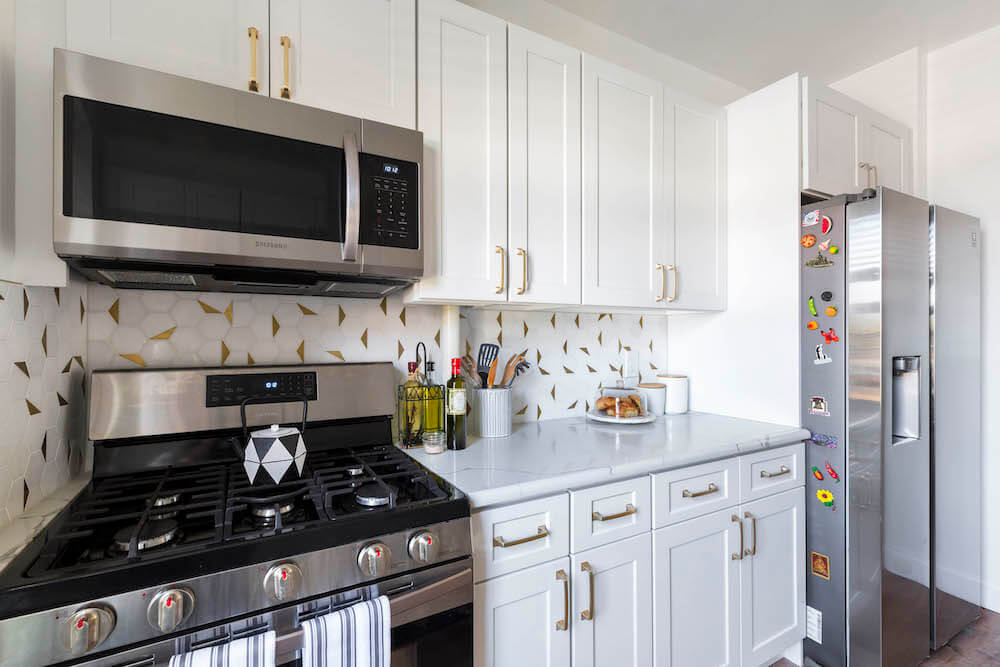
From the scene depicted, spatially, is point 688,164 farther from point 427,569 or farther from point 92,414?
point 92,414

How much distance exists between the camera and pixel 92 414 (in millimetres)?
1158

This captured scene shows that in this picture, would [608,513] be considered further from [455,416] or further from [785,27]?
[785,27]

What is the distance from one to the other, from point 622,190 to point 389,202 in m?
0.97

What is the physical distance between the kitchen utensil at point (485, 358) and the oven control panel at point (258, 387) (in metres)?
0.63

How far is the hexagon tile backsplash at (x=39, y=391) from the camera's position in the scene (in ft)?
3.03

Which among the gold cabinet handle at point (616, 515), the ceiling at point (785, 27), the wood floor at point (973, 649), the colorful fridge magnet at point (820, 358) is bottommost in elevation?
the wood floor at point (973, 649)

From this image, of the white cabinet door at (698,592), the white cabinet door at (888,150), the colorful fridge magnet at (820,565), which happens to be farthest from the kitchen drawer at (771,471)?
the white cabinet door at (888,150)

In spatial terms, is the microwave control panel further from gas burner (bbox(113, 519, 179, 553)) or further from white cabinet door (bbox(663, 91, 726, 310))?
white cabinet door (bbox(663, 91, 726, 310))

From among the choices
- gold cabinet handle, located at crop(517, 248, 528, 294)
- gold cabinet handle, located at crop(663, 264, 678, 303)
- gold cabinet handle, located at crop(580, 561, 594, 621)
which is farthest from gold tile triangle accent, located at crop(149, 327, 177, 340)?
gold cabinet handle, located at crop(663, 264, 678, 303)

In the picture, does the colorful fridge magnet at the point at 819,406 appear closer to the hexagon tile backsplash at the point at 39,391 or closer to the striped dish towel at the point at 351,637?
the striped dish towel at the point at 351,637

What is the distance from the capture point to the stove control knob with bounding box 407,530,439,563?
0.97m

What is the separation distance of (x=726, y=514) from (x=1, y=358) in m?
2.00

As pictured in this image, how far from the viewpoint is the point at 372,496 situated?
3.34 ft

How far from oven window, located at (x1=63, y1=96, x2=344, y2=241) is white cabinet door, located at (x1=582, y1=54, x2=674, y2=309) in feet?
3.08
